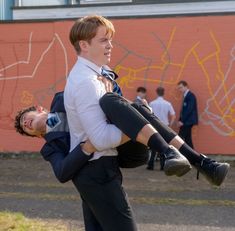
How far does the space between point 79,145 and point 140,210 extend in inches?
155

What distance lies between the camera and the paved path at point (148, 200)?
6.28 meters

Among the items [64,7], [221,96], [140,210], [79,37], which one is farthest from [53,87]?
[79,37]

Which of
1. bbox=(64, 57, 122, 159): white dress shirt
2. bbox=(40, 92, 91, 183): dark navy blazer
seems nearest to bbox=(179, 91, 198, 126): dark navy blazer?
bbox=(40, 92, 91, 183): dark navy blazer

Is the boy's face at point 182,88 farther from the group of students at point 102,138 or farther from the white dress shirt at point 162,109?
the group of students at point 102,138

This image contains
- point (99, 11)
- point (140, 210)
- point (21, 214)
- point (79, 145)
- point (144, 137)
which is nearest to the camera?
point (144, 137)

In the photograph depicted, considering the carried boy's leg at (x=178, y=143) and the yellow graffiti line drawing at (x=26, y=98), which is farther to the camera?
the yellow graffiti line drawing at (x=26, y=98)

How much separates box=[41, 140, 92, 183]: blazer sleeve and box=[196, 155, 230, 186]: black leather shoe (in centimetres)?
65

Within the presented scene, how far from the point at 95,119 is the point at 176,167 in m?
0.51

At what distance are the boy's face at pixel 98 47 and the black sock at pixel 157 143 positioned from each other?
0.58 metres

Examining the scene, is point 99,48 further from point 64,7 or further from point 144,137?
point 64,7

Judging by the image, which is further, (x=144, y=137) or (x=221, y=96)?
(x=221, y=96)

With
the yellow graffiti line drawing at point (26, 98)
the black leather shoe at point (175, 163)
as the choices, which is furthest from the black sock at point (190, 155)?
the yellow graffiti line drawing at point (26, 98)

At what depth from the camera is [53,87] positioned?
11.9m

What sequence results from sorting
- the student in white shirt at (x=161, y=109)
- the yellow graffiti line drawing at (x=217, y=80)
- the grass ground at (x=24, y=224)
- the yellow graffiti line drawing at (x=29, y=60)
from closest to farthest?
the grass ground at (x=24, y=224), the student in white shirt at (x=161, y=109), the yellow graffiti line drawing at (x=217, y=80), the yellow graffiti line drawing at (x=29, y=60)
